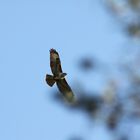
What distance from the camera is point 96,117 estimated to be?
174 cm

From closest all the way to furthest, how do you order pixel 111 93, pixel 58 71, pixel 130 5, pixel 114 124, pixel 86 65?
pixel 58 71
pixel 114 124
pixel 111 93
pixel 86 65
pixel 130 5

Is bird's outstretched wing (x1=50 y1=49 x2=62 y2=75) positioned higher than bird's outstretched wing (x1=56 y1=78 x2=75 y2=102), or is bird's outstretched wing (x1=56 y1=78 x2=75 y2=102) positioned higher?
bird's outstretched wing (x1=50 y1=49 x2=62 y2=75)

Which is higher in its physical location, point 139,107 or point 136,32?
point 136,32

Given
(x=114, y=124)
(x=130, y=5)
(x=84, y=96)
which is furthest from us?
(x=130, y=5)

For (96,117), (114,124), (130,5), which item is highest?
(130,5)

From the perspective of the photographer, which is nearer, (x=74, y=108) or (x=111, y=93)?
(x=111, y=93)

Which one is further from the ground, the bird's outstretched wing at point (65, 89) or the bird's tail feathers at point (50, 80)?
the bird's tail feathers at point (50, 80)

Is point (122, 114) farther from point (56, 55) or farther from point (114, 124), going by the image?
point (56, 55)

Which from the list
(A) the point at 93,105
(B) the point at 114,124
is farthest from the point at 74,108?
(B) the point at 114,124

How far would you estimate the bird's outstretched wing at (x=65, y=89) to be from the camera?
1.78 feet

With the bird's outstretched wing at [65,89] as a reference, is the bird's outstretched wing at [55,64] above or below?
above

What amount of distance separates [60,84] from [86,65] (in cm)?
130

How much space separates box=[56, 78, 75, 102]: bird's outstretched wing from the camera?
0.54m

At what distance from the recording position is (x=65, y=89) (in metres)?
0.55
